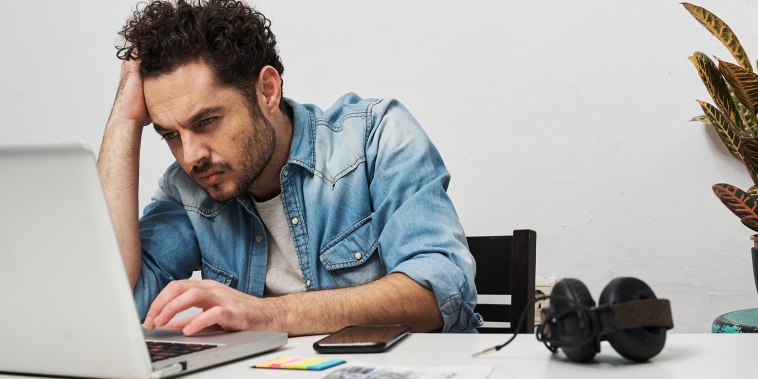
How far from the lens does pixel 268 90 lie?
5.00 feet

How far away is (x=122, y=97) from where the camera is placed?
4.90 ft

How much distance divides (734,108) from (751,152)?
17 centimetres

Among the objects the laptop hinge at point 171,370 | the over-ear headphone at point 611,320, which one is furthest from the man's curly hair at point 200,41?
the over-ear headphone at point 611,320

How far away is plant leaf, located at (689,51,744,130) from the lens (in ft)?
5.16

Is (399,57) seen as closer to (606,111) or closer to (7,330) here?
(606,111)

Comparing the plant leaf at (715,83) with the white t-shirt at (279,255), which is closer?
the white t-shirt at (279,255)

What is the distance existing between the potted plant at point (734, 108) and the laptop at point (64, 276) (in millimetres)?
1199

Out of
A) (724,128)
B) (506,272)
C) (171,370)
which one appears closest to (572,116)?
(724,128)

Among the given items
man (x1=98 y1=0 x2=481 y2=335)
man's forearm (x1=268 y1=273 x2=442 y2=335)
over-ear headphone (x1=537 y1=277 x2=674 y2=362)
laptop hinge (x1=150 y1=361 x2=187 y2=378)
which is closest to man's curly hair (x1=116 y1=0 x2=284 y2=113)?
man (x1=98 y1=0 x2=481 y2=335)

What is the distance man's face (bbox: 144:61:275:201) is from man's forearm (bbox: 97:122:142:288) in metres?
0.11

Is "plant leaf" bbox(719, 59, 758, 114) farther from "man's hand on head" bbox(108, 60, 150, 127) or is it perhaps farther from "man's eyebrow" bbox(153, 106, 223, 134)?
"man's hand on head" bbox(108, 60, 150, 127)

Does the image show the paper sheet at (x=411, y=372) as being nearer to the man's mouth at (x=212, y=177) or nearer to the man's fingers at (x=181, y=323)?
the man's fingers at (x=181, y=323)

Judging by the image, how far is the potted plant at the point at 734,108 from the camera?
5.02ft

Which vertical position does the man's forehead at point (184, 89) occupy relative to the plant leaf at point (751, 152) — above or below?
above
